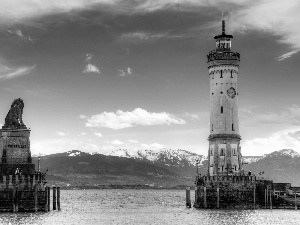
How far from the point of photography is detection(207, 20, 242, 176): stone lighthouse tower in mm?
112688

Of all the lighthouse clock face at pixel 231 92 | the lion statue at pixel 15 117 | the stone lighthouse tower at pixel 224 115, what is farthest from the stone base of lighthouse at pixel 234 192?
the lion statue at pixel 15 117

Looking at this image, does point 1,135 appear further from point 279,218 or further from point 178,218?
point 279,218

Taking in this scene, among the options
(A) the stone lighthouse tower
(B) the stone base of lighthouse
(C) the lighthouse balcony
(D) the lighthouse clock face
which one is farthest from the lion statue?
(D) the lighthouse clock face

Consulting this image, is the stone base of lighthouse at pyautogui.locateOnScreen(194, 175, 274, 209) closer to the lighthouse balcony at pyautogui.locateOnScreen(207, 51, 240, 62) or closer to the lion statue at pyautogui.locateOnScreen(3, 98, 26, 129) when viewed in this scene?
the lighthouse balcony at pyautogui.locateOnScreen(207, 51, 240, 62)

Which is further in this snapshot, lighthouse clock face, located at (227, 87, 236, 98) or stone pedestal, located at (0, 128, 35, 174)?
lighthouse clock face, located at (227, 87, 236, 98)

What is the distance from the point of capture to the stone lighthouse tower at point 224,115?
113 m

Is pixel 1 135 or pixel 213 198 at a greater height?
pixel 1 135

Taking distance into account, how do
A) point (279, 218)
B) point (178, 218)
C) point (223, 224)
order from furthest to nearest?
point (178, 218)
point (279, 218)
point (223, 224)

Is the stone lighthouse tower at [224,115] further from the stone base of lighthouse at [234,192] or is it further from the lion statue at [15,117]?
the lion statue at [15,117]

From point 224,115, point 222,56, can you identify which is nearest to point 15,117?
point 224,115

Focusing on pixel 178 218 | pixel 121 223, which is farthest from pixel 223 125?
pixel 121 223

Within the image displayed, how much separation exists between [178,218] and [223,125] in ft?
65.7

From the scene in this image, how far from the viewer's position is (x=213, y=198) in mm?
107562

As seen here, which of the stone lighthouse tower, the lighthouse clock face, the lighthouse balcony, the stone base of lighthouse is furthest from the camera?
the lighthouse balcony
